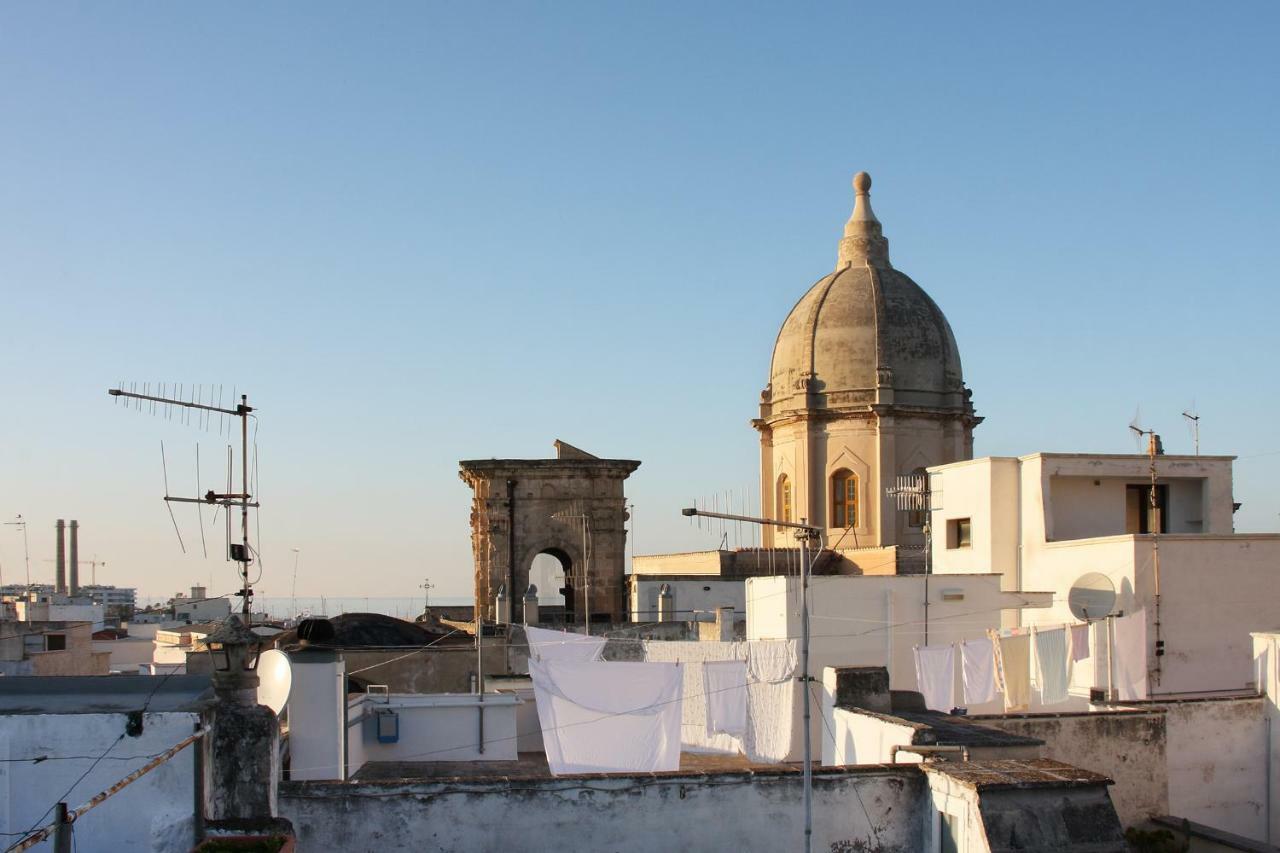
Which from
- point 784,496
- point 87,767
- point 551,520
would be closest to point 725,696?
point 87,767

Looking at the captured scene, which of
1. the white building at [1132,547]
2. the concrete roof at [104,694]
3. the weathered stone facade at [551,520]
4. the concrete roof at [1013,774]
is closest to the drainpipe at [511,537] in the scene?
the weathered stone facade at [551,520]

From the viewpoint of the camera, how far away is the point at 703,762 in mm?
21594

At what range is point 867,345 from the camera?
43406mm

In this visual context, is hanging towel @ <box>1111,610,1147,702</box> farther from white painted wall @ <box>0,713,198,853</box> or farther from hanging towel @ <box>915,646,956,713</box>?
white painted wall @ <box>0,713,198,853</box>

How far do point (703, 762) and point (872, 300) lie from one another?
24.9 m

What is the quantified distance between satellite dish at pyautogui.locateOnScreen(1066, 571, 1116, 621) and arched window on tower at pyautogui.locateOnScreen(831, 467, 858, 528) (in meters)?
19.9

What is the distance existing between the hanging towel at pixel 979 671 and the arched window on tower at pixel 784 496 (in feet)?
71.1

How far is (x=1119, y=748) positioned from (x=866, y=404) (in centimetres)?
2574

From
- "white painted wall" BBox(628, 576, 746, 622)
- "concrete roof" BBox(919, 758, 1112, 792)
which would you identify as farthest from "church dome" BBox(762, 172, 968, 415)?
"concrete roof" BBox(919, 758, 1112, 792)

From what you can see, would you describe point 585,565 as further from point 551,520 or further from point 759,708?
point 759,708

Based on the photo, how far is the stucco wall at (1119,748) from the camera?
57.7 feet

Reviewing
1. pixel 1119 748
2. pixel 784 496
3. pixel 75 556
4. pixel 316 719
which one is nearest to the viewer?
pixel 316 719

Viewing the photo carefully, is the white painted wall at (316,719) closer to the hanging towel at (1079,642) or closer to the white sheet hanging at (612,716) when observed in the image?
the white sheet hanging at (612,716)

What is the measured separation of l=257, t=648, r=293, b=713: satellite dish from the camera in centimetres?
1221
